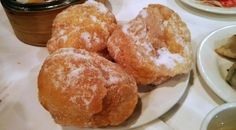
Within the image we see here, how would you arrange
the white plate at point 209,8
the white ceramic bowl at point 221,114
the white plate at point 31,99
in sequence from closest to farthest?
the white ceramic bowl at point 221,114 → the white plate at point 31,99 → the white plate at point 209,8

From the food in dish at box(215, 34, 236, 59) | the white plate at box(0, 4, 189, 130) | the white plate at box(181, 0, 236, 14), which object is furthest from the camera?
the white plate at box(181, 0, 236, 14)

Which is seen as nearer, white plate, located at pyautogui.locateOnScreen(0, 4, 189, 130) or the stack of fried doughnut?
the stack of fried doughnut

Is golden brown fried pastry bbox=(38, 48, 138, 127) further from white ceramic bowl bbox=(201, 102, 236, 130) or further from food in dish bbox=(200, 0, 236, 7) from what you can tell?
food in dish bbox=(200, 0, 236, 7)

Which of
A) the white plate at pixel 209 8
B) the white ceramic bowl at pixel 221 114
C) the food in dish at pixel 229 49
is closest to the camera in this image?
the white ceramic bowl at pixel 221 114

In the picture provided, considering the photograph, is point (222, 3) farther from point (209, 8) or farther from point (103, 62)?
point (103, 62)

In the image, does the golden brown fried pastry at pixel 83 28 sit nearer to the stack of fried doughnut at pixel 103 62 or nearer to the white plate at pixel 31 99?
the stack of fried doughnut at pixel 103 62

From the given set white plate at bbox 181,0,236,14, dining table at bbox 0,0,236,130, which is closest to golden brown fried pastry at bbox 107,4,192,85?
dining table at bbox 0,0,236,130


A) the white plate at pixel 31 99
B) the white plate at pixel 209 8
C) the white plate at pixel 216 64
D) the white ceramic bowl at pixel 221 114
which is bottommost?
the white plate at pixel 31 99

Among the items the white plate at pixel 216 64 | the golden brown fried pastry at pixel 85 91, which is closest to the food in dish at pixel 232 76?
the white plate at pixel 216 64
